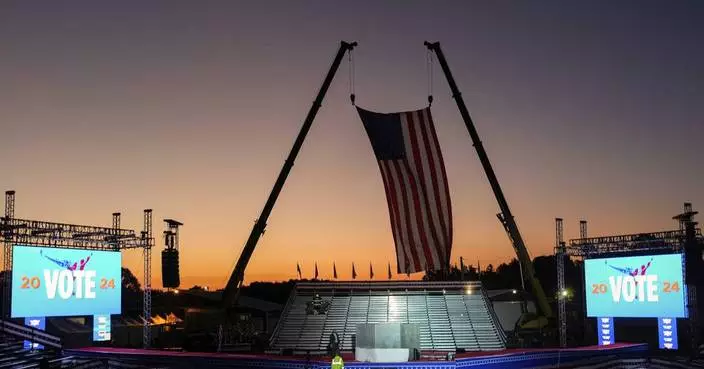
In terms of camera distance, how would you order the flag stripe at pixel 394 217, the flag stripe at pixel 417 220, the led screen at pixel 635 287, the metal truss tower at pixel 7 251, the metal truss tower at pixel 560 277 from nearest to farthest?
the metal truss tower at pixel 7 251 < the flag stripe at pixel 417 220 < the flag stripe at pixel 394 217 < the led screen at pixel 635 287 < the metal truss tower at pixel 560 277

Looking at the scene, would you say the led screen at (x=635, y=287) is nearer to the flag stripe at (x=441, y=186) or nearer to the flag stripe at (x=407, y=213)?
the flag stripe at (x=441, y=186)

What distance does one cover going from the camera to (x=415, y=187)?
34188 mm

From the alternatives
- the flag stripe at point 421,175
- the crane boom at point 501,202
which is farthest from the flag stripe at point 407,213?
the crane boom at point 501,202

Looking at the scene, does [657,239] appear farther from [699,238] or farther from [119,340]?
[119,340]

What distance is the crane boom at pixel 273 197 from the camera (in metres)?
37.7

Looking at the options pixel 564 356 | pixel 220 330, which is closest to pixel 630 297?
pixel 564 356

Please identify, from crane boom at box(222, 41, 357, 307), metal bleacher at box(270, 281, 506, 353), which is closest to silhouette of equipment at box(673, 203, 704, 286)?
metal bleacher at box(270, 281, 506, 353)

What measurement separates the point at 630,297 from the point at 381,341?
1607 centimetres

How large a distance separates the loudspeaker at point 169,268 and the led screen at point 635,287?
2057 centimetres

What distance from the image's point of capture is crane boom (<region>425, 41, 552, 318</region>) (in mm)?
38688

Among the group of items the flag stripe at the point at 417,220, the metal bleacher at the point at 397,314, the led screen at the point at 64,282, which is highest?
the flag stripe at the point at 417,220

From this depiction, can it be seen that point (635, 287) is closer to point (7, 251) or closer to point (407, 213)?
point (407, 213)

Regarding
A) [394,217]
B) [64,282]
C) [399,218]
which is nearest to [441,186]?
Answer: [399,218]

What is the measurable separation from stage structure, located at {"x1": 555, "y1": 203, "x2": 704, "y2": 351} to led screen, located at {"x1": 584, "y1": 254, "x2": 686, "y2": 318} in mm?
439
